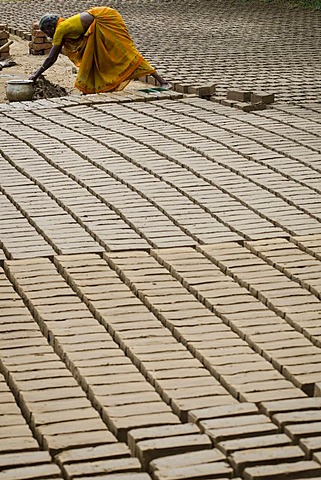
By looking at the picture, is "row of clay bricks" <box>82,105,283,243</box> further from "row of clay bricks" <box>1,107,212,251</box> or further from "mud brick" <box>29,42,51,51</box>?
"mud brick" <box>29,42,51,51</box>

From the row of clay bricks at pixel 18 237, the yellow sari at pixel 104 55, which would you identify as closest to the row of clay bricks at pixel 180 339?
the row of clay bricks at pixel 18 237

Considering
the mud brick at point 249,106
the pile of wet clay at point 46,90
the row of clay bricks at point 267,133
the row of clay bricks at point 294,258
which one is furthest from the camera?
the pile of wet clay at point 46,90

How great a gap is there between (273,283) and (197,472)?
1.78m

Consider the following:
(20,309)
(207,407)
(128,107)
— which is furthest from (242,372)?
(128,107)

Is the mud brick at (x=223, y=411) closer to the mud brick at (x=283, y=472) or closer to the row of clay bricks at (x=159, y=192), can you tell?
the mud brick at (x=283, y=472)

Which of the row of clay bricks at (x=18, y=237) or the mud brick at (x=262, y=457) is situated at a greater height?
the mud brick at (x=262, y=457)

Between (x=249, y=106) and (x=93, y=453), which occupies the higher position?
(x=93, y=453)

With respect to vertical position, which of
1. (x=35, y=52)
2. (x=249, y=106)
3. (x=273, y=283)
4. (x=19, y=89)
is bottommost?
(x=35, y=52)

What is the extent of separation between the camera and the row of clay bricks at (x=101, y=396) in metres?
3.45

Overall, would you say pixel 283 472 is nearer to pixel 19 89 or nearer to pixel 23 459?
pixel 23 459

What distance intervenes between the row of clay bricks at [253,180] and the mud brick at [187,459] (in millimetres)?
2480

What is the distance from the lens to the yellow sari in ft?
32.8

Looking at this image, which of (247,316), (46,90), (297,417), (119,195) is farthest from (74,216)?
(46,90)

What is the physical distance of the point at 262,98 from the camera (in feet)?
29.5
